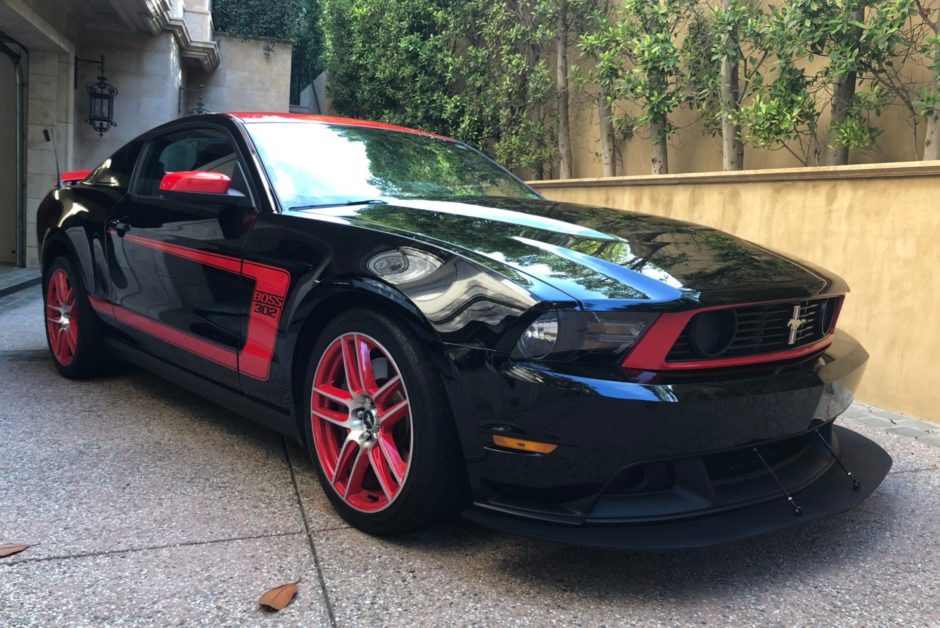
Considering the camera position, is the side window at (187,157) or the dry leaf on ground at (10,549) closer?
the dry leaf on ground at (10,549)

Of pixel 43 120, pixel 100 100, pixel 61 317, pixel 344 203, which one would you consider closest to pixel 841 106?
pixel 344 203

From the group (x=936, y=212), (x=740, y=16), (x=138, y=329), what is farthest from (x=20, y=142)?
(x=936, y=212)

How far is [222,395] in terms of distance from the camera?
10.6 ft

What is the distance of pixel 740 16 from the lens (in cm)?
633

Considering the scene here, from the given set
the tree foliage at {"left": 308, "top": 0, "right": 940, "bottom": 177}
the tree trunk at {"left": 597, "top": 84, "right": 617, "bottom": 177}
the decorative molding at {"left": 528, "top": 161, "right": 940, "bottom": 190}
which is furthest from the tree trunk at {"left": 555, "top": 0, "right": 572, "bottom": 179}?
the decorative molding at {"left": 528, "top": 161, "right": 940, "bottom": 190}

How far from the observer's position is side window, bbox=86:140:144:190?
4195 mm

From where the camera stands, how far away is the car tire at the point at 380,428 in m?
2.29

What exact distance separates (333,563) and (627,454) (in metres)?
0.99

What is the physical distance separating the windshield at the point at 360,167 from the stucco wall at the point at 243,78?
49.1 ft

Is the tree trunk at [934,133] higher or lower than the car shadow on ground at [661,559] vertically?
higher

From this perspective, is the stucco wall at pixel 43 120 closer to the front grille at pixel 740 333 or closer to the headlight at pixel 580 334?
the headlight at pixel 580 334

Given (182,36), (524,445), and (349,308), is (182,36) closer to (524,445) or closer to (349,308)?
(349,308)

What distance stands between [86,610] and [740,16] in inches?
245

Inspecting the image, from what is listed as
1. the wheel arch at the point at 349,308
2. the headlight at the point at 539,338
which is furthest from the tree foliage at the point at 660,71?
the wheel arch at the point at 349,308
